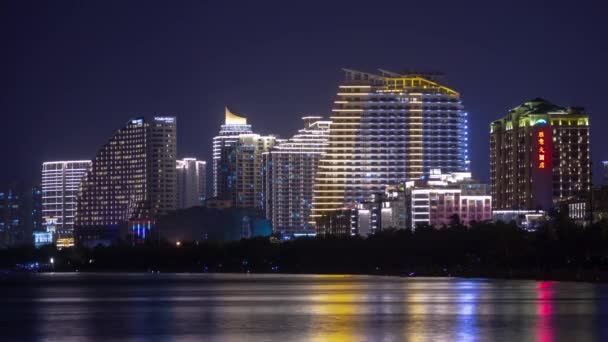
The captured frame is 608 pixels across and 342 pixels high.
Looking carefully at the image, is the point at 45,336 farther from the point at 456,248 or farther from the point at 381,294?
the point at 456,248

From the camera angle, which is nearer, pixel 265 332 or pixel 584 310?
pixel 265 332

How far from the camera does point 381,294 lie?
12275 cm

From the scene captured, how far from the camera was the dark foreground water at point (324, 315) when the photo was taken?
71.9 metres

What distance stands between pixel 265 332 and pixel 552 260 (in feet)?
337

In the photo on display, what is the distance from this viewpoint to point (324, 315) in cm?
8888

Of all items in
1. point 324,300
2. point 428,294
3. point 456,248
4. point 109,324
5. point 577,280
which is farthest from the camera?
point 456,248

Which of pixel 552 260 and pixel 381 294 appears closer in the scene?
pixel 381 294

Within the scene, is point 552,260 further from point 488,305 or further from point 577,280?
point 488,305

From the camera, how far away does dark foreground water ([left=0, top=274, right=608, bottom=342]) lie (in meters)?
71.9

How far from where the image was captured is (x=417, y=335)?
231 feet

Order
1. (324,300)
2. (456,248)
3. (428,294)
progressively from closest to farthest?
(324,300)
(428,294)
(456,248)

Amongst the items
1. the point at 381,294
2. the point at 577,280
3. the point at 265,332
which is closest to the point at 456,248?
the point at 577,280

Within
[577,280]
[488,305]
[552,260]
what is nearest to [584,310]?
[488,305]

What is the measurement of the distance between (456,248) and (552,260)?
24.5 m
